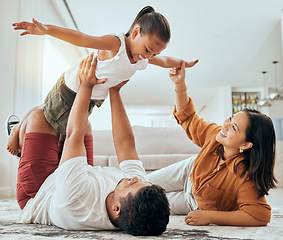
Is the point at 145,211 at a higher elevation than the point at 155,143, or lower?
lower

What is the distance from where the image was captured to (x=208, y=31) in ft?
18.0

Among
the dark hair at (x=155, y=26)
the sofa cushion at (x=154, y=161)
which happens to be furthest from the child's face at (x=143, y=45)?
the sofa cushion at (x=154, y=161)

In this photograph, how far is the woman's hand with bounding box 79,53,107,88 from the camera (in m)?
1.53

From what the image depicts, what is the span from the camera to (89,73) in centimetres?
155

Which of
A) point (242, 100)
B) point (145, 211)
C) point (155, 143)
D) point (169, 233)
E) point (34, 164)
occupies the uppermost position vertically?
point (242, 100)

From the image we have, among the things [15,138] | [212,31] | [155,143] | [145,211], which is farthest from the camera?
[212,31]

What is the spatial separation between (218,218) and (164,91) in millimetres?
8305

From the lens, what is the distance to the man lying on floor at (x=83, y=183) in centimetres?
114

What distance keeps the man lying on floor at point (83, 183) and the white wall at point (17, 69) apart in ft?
5.91

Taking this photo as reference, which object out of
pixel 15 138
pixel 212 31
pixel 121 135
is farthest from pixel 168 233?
pixel 212 31

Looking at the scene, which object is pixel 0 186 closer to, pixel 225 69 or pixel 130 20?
pixel 130 20

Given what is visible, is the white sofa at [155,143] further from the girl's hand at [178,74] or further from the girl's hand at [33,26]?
the girl's hand at [33,26]

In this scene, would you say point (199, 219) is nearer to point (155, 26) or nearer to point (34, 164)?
point (34, 164)

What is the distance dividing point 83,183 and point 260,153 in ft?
2.79
